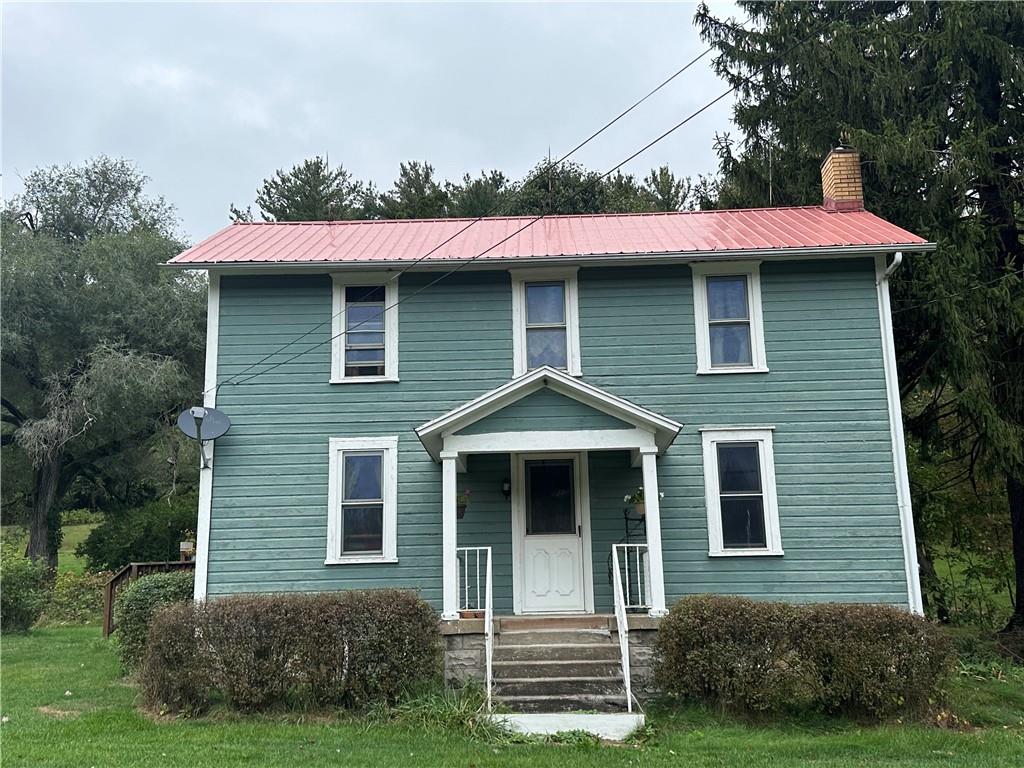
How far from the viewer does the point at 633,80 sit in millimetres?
9805

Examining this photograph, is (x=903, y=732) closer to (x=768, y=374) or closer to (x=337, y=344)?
(x=768, y=374)

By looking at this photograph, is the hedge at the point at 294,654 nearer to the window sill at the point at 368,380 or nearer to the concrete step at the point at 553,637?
the concrete step at the point at 553,637

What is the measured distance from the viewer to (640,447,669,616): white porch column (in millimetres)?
9510

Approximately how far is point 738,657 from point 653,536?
1.74 meters

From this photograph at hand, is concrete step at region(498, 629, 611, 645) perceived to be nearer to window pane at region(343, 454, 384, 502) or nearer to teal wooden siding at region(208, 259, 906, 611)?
teal wooden siding at region(208, 259, 906, 611)

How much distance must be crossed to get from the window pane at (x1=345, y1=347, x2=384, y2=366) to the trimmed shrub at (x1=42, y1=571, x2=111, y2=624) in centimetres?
1170

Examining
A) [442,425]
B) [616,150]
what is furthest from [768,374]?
[442,425]

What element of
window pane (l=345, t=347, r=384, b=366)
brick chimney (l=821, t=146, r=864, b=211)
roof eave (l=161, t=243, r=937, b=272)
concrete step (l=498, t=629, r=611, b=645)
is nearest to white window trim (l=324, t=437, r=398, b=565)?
window pane (l=345, t=347, r=384, b=366)

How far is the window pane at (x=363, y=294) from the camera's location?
1184 cm

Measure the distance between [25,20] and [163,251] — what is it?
1458 centimetres

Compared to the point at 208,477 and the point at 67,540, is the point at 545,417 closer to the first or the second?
the point at 208,477

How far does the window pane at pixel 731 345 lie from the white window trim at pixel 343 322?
4546mm

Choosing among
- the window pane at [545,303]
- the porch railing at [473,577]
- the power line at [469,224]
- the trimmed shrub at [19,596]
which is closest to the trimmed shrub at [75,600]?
the trimmed shrub at [19,596]

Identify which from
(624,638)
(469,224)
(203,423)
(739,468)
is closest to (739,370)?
(739,468)
